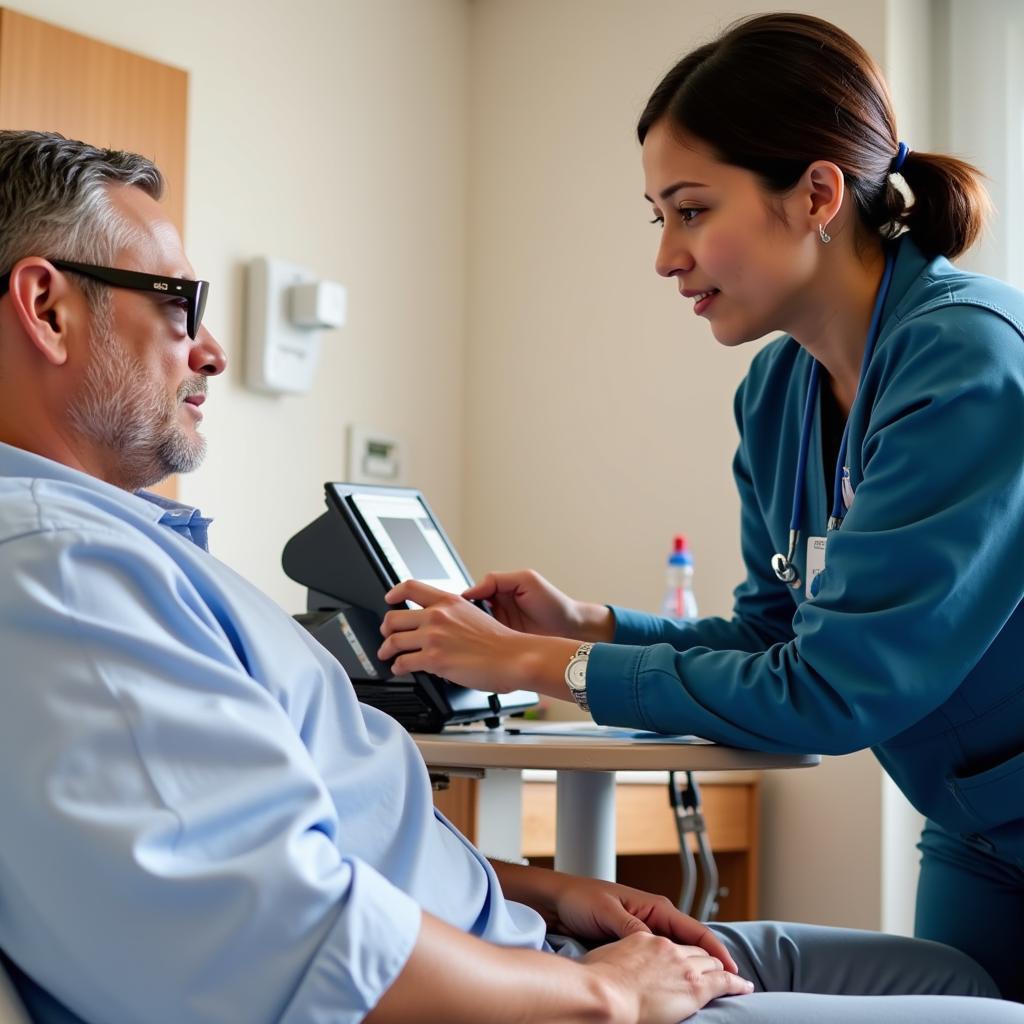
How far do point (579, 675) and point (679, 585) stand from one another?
1.50 metres

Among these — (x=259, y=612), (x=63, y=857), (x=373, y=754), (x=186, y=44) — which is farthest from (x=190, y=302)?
(x=186, y=44)

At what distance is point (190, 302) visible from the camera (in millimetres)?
1229

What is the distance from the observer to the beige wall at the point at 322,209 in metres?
2.80

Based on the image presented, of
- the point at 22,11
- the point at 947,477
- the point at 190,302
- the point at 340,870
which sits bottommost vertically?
the point at 340,870

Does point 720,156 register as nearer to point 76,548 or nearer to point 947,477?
point 947,477

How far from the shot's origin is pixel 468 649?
4.81 ft

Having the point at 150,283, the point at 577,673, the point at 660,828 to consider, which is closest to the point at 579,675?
the point at 577,673

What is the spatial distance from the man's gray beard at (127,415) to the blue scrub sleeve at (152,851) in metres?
0.34

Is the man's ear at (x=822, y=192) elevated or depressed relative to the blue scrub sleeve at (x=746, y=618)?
elevated

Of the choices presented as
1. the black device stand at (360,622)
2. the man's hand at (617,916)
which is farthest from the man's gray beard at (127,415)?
the man's hand at (617,916)

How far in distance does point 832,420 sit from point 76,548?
1052 mm

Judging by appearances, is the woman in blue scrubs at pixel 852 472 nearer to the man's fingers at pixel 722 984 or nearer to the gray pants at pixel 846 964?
the gray pants at pixel 846 964

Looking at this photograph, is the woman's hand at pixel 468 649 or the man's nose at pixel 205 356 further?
the woman's hand at pixel 468 649

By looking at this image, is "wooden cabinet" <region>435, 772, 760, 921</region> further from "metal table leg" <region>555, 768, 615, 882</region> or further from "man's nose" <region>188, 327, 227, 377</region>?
"man's nose" <region>188, 327, 227, 377</region>
